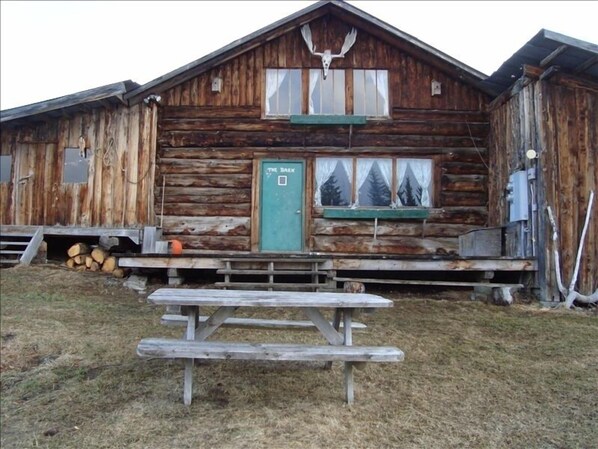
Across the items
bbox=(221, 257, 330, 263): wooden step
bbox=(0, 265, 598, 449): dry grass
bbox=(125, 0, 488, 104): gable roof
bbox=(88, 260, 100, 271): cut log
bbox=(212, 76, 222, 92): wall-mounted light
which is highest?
bbox=(125, 0, 488, 104): gable roof

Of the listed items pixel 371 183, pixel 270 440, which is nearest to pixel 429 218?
pixel 371 183

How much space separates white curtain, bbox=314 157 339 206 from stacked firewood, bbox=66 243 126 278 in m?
4.48

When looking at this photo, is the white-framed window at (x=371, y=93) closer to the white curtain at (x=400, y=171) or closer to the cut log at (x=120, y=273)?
the white curtain at (x=400, y=171)

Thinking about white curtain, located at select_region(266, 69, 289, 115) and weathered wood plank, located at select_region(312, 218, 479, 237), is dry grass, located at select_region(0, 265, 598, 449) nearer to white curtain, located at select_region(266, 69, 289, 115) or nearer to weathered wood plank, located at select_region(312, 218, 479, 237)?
weathered wood plank, located at select_region(312, 218, 479, 237)

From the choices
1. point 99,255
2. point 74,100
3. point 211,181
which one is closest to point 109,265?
point 99,255

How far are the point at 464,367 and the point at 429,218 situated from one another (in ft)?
19.1

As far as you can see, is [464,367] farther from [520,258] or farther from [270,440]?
[520,258]

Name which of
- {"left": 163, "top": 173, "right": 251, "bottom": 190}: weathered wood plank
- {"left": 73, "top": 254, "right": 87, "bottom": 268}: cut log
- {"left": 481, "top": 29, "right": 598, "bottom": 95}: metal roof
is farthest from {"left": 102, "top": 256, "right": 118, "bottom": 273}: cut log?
{"left": 481, "top": 29, "right": 598, "bottom": 95}: metal roof

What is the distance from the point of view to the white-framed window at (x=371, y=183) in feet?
34.4

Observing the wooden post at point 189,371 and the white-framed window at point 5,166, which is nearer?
the wooden post at point 189,371

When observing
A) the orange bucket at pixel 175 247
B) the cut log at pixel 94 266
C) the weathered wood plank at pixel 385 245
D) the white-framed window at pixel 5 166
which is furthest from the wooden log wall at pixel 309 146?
the white-framed window at pixel 5 166

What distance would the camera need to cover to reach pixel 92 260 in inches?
397

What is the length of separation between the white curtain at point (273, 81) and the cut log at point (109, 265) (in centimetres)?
459

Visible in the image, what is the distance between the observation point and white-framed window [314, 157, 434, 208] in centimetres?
1048
